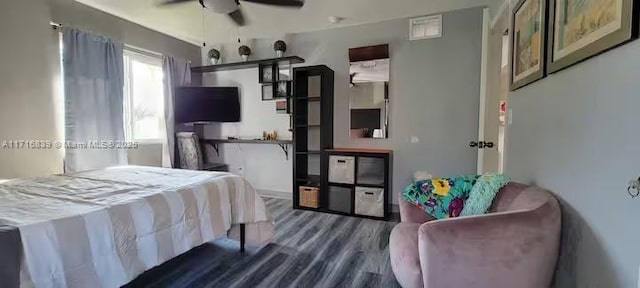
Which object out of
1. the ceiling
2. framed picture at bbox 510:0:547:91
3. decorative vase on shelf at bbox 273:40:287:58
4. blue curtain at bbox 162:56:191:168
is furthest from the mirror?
blue curtain at bbox 162:56:191:168

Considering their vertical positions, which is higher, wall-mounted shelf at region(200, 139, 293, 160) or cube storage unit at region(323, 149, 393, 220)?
wall-mounted shelf at region(200, 139, 293, 160)

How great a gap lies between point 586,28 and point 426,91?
2514mm

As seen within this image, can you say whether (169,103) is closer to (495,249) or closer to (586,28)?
(495,249)

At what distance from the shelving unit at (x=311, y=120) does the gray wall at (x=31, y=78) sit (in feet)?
8.55

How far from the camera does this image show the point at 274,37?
174 inches

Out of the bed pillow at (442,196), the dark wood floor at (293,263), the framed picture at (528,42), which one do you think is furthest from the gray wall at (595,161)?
the dark wood floor at (293,263)

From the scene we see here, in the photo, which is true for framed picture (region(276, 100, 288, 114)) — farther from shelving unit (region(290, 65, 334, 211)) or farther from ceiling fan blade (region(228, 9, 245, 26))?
ceiling fan blade (region(228, 9, 245, 26))

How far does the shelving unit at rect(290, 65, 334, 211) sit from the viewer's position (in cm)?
387

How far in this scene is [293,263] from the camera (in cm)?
237

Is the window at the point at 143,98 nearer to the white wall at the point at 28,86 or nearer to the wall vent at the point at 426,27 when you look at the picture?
the white wall at the point at 28,86

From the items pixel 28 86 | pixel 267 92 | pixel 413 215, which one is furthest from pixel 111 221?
pixel 267 92

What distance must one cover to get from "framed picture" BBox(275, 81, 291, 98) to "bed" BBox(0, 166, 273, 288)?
A: 2.11 metres

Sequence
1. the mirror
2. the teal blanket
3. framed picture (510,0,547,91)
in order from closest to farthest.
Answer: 1. framed picture (510,0,547,91)
2. the teal blanket
3. the mirror

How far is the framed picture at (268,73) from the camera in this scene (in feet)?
14.3
